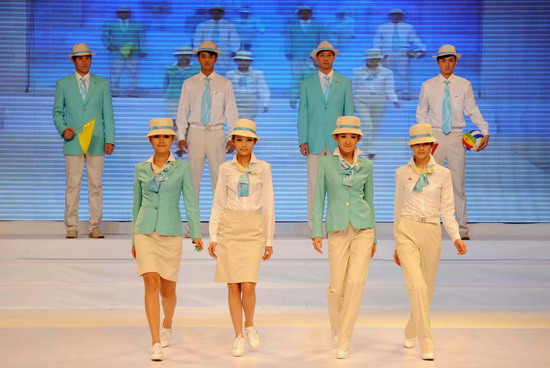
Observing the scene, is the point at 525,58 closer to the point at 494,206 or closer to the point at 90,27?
the point at 494,206

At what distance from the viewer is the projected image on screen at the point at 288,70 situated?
32.4 ft

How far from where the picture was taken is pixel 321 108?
8.36 metres

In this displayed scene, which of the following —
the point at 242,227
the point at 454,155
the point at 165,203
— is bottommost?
the point at 242,227

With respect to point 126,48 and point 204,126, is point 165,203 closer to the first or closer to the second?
point 204,126

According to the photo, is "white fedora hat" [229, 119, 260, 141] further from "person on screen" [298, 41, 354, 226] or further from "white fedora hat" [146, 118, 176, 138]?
"person on screen" [298, 41, 354, 226]

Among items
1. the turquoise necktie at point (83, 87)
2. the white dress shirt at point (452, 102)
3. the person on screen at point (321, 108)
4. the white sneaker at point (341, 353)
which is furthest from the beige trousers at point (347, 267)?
the turquoise necktie at point (83, 87)

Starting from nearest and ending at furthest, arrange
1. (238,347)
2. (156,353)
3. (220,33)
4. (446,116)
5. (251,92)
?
1. (156,353)
2. (238,347)
3. (446,116)
4. (220,33)
5. (251,92)

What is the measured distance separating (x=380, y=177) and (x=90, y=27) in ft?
11.0

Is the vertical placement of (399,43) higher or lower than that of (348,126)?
higher

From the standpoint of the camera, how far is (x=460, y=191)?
8.43 metres

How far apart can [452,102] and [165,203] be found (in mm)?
3484

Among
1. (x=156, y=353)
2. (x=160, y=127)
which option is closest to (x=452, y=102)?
(x=160, y=127)

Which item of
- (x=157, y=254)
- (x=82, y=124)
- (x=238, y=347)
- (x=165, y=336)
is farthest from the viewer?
(x=82, y=124)

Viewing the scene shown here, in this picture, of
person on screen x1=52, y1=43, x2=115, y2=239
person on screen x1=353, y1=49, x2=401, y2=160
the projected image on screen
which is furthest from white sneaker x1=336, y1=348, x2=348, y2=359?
person on screen x1=353, y1=49, x2=401, y2=160
